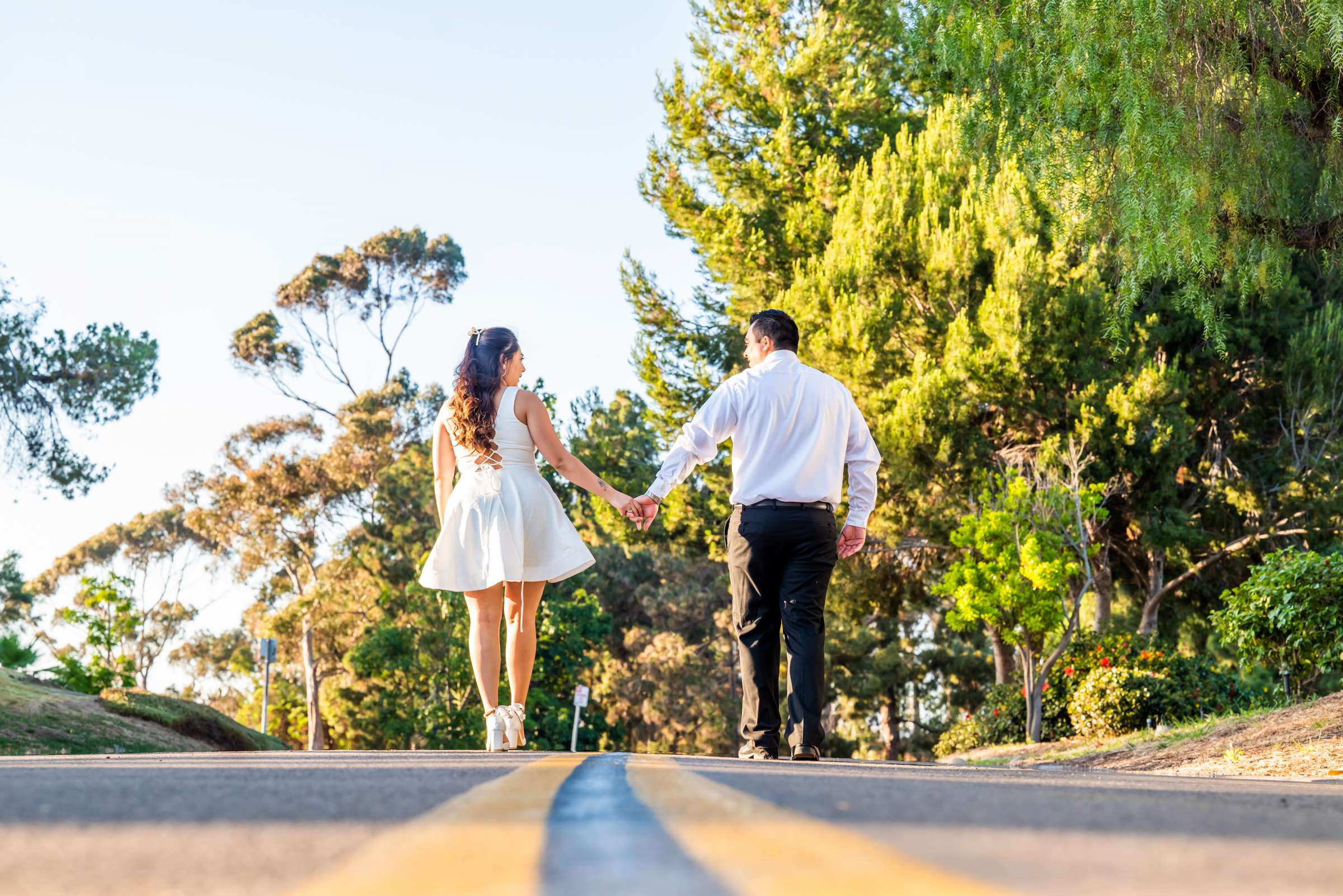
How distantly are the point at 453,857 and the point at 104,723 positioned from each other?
13259mm

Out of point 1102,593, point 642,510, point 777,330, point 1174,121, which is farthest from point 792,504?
point 1102,593

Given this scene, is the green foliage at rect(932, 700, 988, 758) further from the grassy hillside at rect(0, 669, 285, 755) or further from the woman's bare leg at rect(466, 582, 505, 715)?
the woman's bare leg at rect(466, 582, 505, 715)

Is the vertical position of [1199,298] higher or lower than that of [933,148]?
lower

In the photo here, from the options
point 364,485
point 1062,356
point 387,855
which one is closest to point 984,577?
point 1062,356

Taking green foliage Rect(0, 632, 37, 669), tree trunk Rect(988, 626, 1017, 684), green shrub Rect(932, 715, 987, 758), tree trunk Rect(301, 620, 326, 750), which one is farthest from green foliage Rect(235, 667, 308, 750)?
green shrub Rect(932, 715, 987, 758)

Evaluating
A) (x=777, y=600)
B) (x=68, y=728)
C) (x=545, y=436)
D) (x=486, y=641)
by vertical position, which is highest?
(x=545, y=436)

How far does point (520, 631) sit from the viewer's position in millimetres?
6488

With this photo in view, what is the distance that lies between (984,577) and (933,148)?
7.39 m

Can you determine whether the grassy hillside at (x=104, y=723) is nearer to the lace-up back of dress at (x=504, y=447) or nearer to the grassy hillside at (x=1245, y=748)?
the lace-up back of dress at (x=504, y=447)

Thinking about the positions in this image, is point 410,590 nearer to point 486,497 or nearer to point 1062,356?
point 1062,356

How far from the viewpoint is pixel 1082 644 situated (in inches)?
661

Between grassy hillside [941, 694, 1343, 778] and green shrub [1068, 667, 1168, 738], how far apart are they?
1.91 m

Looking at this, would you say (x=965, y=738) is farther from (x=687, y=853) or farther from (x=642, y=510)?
(x=687, y=853)

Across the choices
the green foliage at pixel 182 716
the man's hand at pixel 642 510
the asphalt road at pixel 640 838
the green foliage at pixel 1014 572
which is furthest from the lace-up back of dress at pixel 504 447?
the green foliage at pixel 1014 572
